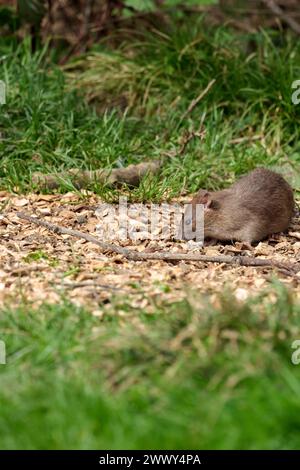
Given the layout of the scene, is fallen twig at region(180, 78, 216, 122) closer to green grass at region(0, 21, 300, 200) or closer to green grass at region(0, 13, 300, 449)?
green grass at region(0, 21, 300, 200)

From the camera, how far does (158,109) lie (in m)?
9.39

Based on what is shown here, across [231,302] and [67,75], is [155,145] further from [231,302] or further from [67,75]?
[231,302]

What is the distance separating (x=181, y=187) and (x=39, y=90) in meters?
1.98

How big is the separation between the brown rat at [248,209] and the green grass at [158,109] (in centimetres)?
56

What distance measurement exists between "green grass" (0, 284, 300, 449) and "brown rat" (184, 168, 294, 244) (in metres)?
2.18

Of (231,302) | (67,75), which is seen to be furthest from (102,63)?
(231,302)

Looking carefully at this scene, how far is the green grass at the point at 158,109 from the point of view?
8.10 metres

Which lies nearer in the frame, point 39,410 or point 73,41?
point 39,410

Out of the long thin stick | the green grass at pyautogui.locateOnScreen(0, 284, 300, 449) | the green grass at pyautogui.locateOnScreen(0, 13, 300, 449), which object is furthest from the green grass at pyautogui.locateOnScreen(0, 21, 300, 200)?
the green grass at pyautogui.locateOnScreen(0, 284, 300, 449)

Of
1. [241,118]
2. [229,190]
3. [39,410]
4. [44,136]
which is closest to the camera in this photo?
[39,410]

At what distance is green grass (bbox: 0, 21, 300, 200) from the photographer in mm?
8102

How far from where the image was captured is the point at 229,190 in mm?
7328

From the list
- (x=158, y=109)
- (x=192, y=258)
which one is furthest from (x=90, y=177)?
(x=158, y=109)

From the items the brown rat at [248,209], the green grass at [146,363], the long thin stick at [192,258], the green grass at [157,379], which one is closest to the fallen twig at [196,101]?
the green grass at [146,363]
